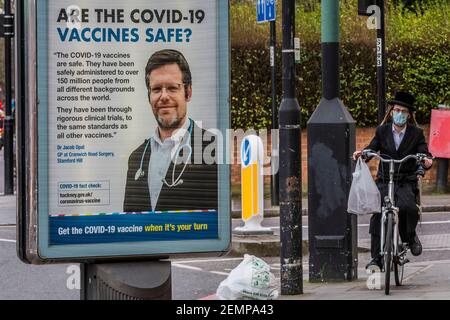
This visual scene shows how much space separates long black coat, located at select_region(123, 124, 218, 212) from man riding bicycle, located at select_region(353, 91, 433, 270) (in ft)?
16.6

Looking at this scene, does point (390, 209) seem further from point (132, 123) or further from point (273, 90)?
point (273, 90)

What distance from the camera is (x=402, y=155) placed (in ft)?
33.5

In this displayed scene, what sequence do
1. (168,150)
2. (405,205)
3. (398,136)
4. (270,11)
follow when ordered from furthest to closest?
(270,11), (398,136), (405,205), (168,150)

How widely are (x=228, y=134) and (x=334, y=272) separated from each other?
215 inches

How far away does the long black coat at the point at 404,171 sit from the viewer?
1015 cm

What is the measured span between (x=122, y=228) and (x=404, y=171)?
5.40m

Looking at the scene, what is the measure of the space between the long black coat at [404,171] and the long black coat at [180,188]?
199 inches

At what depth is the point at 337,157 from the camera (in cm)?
1055

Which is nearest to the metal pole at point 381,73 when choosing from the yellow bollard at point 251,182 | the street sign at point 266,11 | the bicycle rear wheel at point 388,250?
the street sign at point 266,11

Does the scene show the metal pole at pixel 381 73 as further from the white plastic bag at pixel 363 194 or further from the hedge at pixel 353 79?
the hedge at pixel 353 79

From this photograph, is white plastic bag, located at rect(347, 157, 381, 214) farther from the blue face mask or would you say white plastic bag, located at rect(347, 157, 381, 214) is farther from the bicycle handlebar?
the blue face mask

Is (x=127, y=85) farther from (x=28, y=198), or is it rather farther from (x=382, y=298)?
(x=382, y=298)

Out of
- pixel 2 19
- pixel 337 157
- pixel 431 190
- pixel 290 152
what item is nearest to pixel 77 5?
pixel 290 152

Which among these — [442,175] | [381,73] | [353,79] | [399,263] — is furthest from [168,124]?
[353,79]
